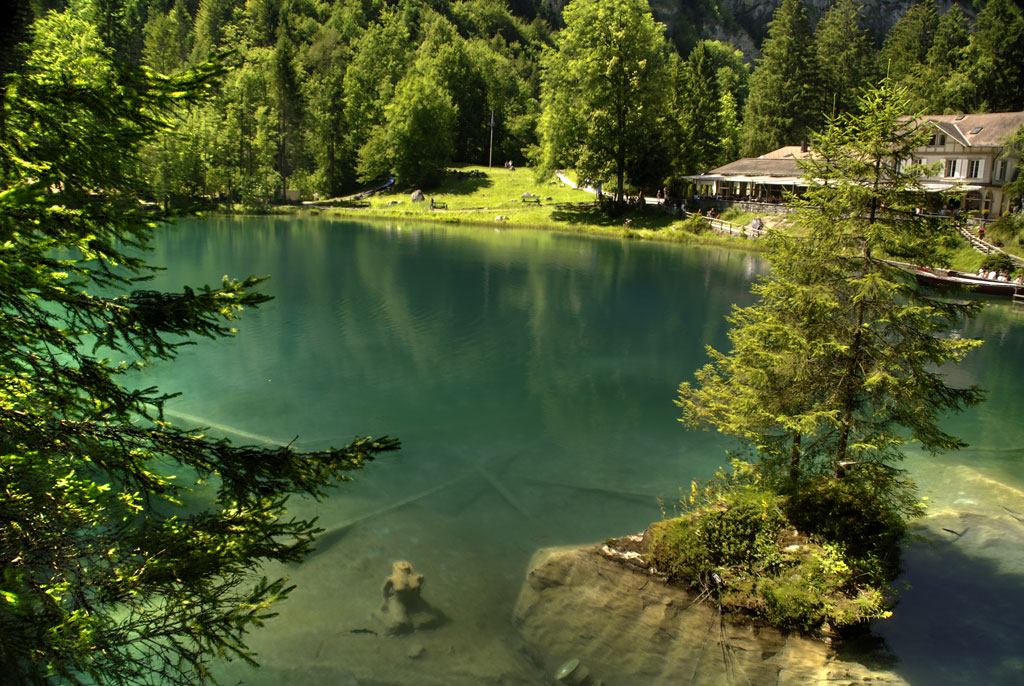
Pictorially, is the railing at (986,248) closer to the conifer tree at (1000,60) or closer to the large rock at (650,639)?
the conifer tree at (1000,60)

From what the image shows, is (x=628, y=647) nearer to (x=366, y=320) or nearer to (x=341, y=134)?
(x=366, y=320)

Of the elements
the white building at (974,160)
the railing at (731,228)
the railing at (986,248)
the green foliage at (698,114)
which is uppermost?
the green foliage at (698,114)

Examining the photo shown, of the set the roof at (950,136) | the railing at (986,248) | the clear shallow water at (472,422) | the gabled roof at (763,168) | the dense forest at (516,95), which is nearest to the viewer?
the clear shallow water at (472,422)

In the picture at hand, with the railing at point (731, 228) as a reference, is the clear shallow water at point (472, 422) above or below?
below

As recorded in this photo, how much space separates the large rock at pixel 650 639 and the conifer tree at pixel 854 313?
125 inches

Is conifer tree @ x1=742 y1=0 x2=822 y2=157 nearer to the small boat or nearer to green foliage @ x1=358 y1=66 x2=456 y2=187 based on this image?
green foliage @ x1=358 y1=66 x2=456 y2=187

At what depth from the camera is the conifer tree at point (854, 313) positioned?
1152 centimetres

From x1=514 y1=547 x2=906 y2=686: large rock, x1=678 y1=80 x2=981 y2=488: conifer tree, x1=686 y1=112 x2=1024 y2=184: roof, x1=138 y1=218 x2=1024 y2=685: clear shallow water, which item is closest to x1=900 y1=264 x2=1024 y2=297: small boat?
x1=138 y1=218 x2=1024 y2=685: clear shallow water

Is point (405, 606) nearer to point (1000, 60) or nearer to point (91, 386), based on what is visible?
point (91, 386)

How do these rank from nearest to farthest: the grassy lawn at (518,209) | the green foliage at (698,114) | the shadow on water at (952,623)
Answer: the shadow on water at (952,623) < the grassy lawn at (518,209) < the green foliage at (698,114)

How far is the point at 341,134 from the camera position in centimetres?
9194

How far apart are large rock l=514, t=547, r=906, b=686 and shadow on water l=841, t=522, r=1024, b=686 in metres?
0.70

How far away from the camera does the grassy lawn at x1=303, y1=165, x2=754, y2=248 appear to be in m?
62.5

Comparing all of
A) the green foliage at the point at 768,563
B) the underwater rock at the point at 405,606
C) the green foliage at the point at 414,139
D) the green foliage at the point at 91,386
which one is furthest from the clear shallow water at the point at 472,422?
the green foliage at the point at 414,139
